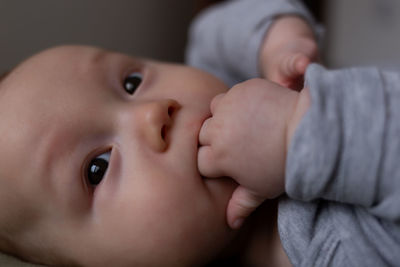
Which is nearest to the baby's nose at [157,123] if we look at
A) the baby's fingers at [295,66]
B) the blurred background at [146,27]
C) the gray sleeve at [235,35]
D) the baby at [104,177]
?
the baby at [104,177]

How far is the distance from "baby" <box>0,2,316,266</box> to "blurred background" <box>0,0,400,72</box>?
587 millimetres

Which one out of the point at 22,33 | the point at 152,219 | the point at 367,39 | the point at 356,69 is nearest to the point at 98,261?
the point at 152,219

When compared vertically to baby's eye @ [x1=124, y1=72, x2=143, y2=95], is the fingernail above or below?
below

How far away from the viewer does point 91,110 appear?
27.3 inches

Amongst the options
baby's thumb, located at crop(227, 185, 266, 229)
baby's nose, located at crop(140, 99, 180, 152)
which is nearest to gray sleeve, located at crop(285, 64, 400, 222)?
baby's thumb, located at crop(227, 185, 266, 229)

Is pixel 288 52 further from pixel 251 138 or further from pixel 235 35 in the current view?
pixel 251 138

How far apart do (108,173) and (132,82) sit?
20 cm

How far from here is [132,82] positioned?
31.5 inches

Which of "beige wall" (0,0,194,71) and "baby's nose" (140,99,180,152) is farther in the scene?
"beige wall" (0,0,194,71)

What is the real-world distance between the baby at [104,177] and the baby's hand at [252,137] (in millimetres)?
55

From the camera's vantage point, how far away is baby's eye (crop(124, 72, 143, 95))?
788 millimetres

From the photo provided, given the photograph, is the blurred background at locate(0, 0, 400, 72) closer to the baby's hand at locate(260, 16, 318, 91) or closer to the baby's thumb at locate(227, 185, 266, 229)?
the baby's hand at locate(260, 16, 318, 91)

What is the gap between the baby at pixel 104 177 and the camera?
637 millimetres

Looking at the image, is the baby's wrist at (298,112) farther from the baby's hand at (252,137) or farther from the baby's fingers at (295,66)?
the baby's fingers at (295,66)
